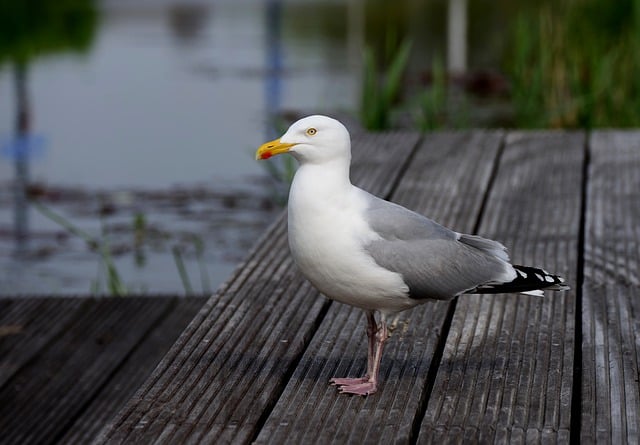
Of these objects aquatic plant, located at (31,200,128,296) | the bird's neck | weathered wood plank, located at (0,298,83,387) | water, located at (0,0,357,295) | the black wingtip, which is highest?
the bird's neck

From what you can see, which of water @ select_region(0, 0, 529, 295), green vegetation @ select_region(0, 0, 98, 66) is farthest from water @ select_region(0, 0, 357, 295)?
green vegetation @ select_region(0, 0, 98, 66)

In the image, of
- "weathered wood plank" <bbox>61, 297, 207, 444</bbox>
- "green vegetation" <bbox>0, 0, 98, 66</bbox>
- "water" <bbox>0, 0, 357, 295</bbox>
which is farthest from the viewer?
"green vegetation" <bbox>0, 0, 98, 66</bbox>

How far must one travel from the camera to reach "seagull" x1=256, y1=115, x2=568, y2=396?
7.32ft

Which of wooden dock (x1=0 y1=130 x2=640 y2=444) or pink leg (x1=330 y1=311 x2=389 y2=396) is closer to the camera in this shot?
wooden dock (x1=0 y1=130 x2=640 y2=444)

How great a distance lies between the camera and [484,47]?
34.7ft

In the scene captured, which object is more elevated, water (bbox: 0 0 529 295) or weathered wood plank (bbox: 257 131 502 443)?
weathered wood plank (bbox: 257 131 502 443)

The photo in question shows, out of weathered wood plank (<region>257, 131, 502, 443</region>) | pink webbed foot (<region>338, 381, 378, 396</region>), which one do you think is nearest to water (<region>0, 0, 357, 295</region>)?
weathered wood plank (<region>257, 131, 502, 443</region>)

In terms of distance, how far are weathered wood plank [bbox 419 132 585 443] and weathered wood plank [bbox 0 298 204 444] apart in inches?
42.9

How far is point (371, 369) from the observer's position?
2285mm

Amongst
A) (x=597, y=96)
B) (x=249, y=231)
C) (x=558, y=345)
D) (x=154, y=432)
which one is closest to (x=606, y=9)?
(x=597, y=96)

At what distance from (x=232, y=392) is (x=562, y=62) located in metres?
4.58

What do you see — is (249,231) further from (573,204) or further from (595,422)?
(595,422)

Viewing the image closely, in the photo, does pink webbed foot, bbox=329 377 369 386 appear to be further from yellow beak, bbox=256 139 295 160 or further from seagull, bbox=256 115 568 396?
yellow beak, bbox=256 139 295 160

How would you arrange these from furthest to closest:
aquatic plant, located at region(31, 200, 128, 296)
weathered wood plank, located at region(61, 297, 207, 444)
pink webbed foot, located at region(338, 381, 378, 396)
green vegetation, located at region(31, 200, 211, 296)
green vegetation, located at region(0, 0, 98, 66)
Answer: green vegetation, located at region(0, 0, 98, 66), green vegetation, located at region(31, 200, 211, 296), aquatic plant, located at region(31, 200, 128, 296), weathered wood plank, located at region(61, 297, 207, 444), pink webbed foot, located at region(338, 381, 378, 396)
